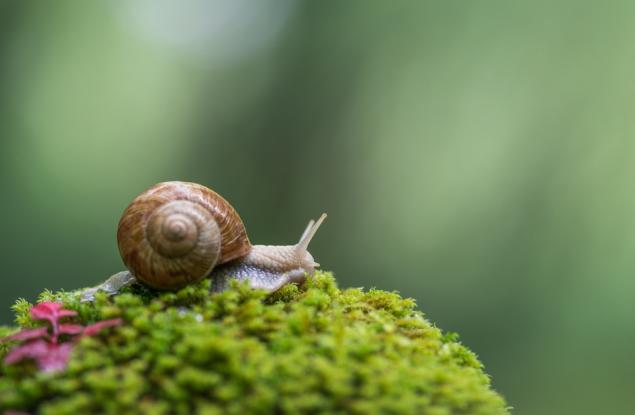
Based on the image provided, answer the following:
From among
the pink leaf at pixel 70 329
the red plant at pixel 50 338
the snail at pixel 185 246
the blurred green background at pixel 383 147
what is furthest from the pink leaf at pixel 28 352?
the blurred green background at pixel 383 147

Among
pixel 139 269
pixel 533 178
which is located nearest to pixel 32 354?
pixel 139 269

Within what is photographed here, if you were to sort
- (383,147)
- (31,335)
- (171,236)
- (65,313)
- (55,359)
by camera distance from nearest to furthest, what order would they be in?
(55,359) → (31,335) → (65,313) → (171,236) → (383,147)

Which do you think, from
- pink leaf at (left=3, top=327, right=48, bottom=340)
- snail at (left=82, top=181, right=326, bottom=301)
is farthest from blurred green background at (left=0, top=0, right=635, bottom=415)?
pink leaf at (left=3, top=327, right=48, bottom=340)

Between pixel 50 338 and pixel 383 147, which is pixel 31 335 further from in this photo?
pixel 383 147

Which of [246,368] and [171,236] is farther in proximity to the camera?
[171,236]

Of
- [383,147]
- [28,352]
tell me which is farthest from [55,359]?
[383,147]

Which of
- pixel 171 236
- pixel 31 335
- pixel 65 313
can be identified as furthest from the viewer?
pixel 171 236
